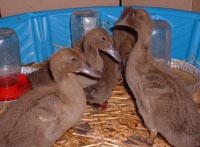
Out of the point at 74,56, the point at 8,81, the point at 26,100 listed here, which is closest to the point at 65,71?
the point at 74,56

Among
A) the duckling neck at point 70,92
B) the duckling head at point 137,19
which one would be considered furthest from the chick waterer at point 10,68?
the duckling head at point 137,19

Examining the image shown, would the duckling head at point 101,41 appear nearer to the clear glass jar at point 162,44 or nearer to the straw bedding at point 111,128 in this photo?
the straw bedding at point 111,128

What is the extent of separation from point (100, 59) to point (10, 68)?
35.0 inches

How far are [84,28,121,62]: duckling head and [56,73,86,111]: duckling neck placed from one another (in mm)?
458

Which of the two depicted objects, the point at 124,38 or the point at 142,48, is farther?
the point at 124,38

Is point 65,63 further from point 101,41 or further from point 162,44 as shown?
Answer: point 162,44

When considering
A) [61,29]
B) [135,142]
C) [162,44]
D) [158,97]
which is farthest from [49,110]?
[61,29]

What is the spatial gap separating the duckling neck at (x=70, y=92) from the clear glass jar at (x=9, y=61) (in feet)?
3.37

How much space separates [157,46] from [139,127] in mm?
837

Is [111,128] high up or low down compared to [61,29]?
down

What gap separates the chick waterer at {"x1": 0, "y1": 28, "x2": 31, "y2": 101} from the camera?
2887 millimetres

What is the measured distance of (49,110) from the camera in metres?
1.99

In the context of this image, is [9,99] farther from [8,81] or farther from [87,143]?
[87,143]

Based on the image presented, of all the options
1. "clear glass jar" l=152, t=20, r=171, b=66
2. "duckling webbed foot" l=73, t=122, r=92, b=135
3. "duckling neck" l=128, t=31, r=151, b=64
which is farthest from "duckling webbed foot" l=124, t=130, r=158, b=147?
"clear glass jar" l=152, t=20, r=171, b=66
